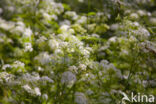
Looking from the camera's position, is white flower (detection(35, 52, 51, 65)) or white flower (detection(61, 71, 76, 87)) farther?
white flower (detection(35, 52, 51, 65))

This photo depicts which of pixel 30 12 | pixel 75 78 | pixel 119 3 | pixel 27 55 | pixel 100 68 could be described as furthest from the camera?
pixel 30 12

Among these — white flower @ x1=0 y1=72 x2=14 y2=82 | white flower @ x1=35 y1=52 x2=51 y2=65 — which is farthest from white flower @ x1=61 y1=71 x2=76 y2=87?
white flower @ x1=0 y1=72 x2=14 y2=82

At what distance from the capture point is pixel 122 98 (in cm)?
227

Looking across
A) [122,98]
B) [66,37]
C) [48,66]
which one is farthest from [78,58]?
[122,98]

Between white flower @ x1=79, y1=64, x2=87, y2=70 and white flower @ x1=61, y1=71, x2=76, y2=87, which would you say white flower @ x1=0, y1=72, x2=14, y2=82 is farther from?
white flower @ x1=79, y1=64, x2=87, y2=70

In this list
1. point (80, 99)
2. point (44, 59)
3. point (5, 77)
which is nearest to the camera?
point (5, 77)

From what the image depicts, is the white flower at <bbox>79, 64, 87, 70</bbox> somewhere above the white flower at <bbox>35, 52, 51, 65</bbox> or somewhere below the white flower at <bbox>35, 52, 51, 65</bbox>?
below

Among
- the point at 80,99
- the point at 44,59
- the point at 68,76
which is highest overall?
the point at 44,59

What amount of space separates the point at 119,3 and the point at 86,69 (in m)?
0.89

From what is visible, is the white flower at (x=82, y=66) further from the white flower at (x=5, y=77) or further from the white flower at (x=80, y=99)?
the white flower at (x=5, y=77)

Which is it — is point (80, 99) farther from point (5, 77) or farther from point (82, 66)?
point (5, 77)

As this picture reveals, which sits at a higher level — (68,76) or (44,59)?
(44,59)

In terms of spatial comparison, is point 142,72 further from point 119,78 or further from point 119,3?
point 119,3

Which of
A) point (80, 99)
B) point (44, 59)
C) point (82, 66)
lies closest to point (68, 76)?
point (82, 66)
